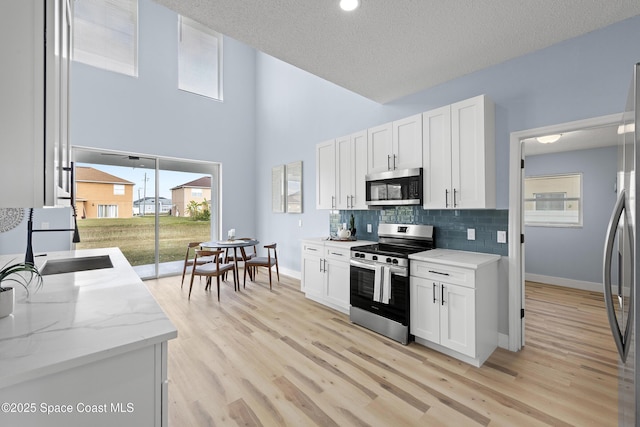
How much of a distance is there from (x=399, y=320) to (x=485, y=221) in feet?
4.46

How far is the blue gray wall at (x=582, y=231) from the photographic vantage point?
4629 mm

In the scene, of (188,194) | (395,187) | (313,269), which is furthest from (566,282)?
(188,194)

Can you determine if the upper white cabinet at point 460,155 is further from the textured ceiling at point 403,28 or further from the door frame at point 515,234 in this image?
the textured ceiling at point 403,28

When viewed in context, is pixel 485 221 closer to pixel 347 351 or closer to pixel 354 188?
pixel 354 188

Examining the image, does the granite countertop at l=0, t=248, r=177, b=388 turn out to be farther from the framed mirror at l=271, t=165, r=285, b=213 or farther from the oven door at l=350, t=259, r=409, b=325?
the framed mirror at l=271, t=165, r=285, b=213

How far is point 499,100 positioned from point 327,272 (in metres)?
2.77

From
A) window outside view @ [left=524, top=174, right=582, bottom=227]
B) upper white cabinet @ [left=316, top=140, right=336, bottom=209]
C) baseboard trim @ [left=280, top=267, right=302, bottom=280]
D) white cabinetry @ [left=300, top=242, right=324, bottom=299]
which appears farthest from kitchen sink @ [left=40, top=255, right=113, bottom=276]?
window outside view @ [left=524, top=174, right=582, bottom=227]

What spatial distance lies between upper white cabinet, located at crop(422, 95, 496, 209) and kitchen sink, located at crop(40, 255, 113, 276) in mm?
3190

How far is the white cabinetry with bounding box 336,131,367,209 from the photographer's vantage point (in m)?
3.70

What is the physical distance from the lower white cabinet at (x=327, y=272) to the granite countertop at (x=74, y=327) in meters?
2.36

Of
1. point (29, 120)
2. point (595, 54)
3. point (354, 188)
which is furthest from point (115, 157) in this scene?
point (595, 54)

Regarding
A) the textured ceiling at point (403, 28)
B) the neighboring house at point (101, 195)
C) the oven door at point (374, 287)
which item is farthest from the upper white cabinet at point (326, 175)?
the neighboring house at point (101, 195)

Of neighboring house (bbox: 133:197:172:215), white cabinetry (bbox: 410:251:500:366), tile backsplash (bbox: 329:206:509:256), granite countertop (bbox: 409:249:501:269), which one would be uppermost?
neighboring house (bbox: 133:197:172:215)

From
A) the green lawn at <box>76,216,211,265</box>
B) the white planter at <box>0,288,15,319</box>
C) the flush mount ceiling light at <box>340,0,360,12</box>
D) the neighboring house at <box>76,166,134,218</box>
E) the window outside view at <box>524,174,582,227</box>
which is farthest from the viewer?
the window outside view at <box>524,174,582,227</box>
